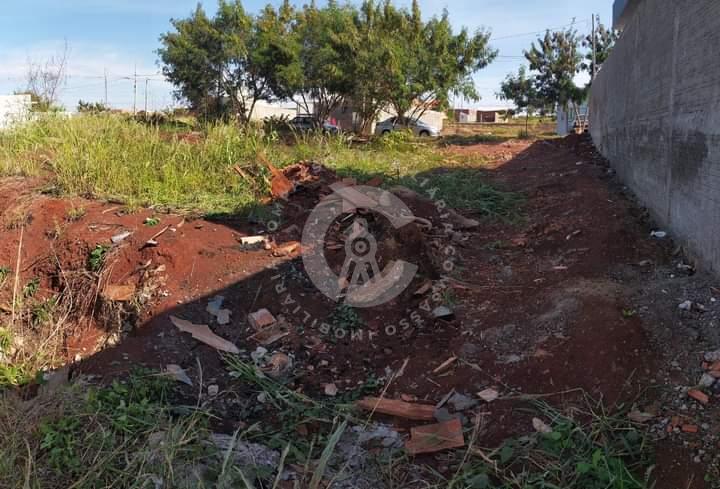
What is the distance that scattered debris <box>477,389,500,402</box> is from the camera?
2.77m

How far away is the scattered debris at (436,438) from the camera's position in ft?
8.16

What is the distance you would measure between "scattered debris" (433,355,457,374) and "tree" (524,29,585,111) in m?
22.9

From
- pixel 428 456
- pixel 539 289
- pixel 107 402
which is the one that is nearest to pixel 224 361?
pixel 107 402

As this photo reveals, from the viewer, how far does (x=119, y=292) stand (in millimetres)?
4043

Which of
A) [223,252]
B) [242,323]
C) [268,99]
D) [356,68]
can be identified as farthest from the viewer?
[268,99]

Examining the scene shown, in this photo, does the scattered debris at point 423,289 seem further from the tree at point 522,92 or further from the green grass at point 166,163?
the tree at point 522,92

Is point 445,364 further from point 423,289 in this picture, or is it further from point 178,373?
point 178,373

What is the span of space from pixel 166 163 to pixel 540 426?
17.3 feet

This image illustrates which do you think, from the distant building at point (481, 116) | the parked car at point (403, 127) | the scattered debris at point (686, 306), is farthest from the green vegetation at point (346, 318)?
the distant building at point (481, 116)

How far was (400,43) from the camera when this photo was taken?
16812mm

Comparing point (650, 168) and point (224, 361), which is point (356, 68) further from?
point (224, 361)

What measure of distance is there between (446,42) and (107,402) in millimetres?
17409

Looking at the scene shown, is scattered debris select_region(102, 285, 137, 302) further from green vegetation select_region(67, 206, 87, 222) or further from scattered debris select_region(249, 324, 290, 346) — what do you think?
green vegetation select_region(67, 206, 87, 222)

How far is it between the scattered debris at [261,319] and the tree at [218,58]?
15.5 metres
